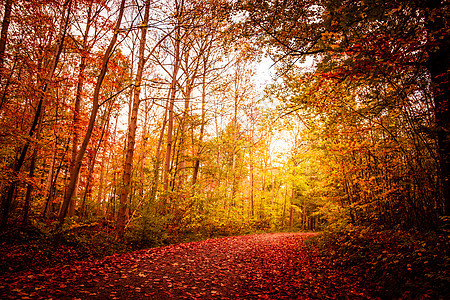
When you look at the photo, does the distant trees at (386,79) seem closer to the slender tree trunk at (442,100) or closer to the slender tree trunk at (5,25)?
the slender tree trunk at (442,100)

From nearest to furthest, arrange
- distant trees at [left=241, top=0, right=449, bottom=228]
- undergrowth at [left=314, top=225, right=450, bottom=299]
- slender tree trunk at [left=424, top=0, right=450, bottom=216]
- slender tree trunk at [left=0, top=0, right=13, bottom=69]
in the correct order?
1. undergrowth at [left=314, top=225, right=450, bottom=299]
2. distant trees at [left=241, top=0, right=449, bottom=228]
3. slender tree trunk at [left=424, top=0, right=450, bottom=216]
4. slender tree trunk at [left=0, top=0, right=13, bottom=69]

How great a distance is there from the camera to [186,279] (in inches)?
179

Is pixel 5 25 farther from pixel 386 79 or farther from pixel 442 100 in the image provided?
pixel 442 100

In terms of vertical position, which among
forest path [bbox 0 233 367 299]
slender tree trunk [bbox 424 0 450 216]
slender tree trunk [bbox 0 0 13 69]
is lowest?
forest path [bbox 0 233 367 299]

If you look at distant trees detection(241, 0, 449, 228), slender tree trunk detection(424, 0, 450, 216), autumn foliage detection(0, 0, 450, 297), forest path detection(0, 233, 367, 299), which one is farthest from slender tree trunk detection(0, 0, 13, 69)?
slender tree trunk detection(424, 0, 450, 216)

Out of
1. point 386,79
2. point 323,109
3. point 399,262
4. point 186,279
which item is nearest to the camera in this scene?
point 399,262

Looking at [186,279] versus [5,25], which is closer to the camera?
[186,279]

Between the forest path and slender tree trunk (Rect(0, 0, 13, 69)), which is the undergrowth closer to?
the forest path

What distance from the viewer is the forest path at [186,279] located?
11.3 feet

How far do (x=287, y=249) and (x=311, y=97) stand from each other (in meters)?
6.10

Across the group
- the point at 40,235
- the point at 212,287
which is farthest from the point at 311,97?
the point at 40,235

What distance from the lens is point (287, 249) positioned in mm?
8422

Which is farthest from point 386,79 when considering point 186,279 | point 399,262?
point 186,279

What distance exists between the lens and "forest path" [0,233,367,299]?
11.3 feet
